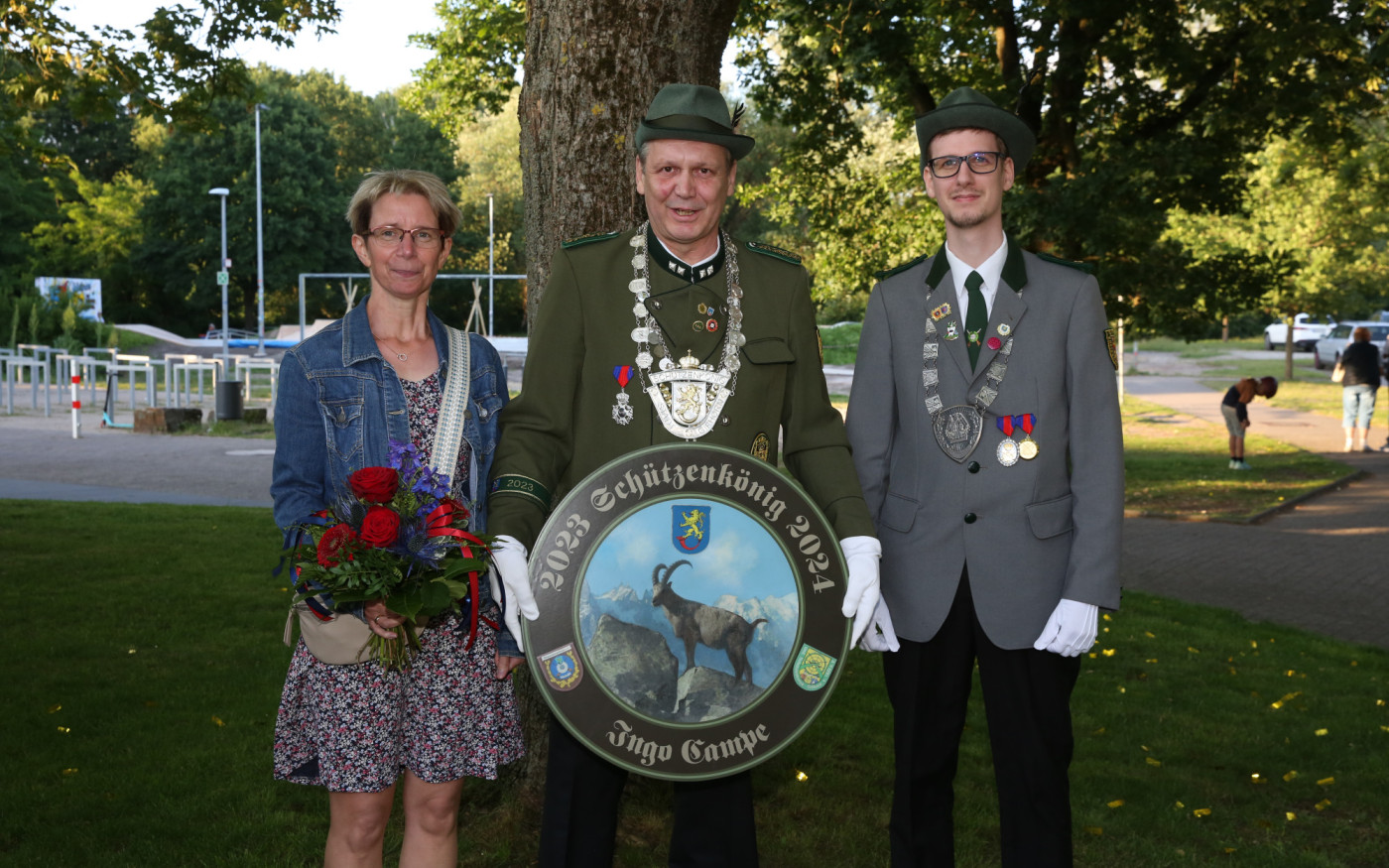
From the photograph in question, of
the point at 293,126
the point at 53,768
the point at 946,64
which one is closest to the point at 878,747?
the point at 53,768

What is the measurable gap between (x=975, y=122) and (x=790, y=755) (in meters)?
3.31

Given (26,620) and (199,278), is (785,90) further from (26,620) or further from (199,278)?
(199,278)

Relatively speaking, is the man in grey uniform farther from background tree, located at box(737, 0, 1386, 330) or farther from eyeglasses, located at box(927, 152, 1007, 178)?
background tree, located at box(737, 0, 1386, 330)

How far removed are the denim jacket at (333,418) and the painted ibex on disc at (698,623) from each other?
561 millimetres

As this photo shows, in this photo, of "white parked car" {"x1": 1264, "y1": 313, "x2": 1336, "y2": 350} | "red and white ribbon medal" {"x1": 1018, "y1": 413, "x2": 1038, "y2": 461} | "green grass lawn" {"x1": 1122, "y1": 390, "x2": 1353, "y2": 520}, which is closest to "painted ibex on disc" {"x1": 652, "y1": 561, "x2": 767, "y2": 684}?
"red and white ribbon medal" {"x1": 1018, "y1": 413, "x2": 1038, "y2": 461}

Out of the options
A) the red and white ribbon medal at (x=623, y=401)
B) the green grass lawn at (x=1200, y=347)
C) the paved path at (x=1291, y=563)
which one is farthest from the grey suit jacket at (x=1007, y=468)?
the green grass lawn at (x=1200, y=347)

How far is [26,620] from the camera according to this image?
24.0 feet

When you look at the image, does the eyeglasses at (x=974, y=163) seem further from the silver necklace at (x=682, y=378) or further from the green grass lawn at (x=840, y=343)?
the green grass lawn at (x=840, y=343)

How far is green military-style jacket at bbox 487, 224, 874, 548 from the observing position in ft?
9.41

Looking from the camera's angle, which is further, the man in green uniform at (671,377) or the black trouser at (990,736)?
the black trouser at (990,736)

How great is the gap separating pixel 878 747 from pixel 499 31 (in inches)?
433

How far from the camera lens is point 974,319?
3143mm

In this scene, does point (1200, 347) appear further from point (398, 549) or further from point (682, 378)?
point (398, 549)

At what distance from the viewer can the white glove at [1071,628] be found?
2.95 meters
